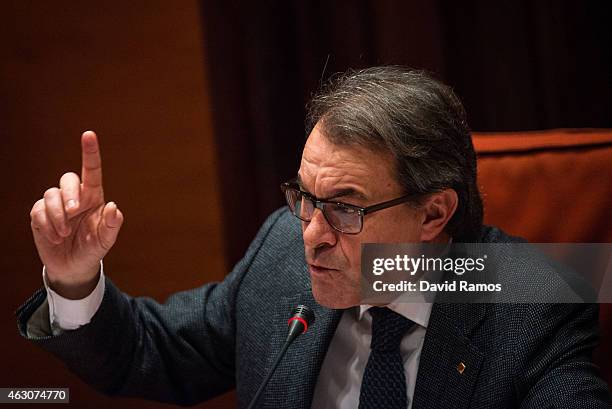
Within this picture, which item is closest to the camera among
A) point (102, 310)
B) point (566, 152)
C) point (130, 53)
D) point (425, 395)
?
point (425, 395)

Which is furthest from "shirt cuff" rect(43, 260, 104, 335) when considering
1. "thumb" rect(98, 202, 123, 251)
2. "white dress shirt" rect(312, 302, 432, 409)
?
"white dress shirt" rect(312, 302, 432, 409)

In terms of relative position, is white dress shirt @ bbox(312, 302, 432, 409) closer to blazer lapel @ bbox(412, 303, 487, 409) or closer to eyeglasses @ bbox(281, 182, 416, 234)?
blazer lapel @ bbox(412, 303, 487, 409)

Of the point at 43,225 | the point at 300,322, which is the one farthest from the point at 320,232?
the point at 43,225

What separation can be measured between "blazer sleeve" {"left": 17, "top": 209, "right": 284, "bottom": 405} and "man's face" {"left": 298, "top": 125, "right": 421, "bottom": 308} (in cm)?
34

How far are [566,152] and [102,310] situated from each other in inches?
39.5

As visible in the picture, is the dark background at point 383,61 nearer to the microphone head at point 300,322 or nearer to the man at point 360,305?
the man at point 360,305

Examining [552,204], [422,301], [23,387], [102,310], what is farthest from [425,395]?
[23,387]

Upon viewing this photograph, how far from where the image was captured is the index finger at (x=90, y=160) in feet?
4.50

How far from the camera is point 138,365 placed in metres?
1.69

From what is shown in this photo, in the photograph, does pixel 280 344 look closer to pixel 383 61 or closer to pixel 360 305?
pixel 360 305

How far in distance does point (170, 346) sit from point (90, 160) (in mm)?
509

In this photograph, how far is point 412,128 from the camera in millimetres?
1416

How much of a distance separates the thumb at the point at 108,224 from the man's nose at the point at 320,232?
0.35m

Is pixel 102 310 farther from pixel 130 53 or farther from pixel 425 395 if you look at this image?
pixel 130 53
